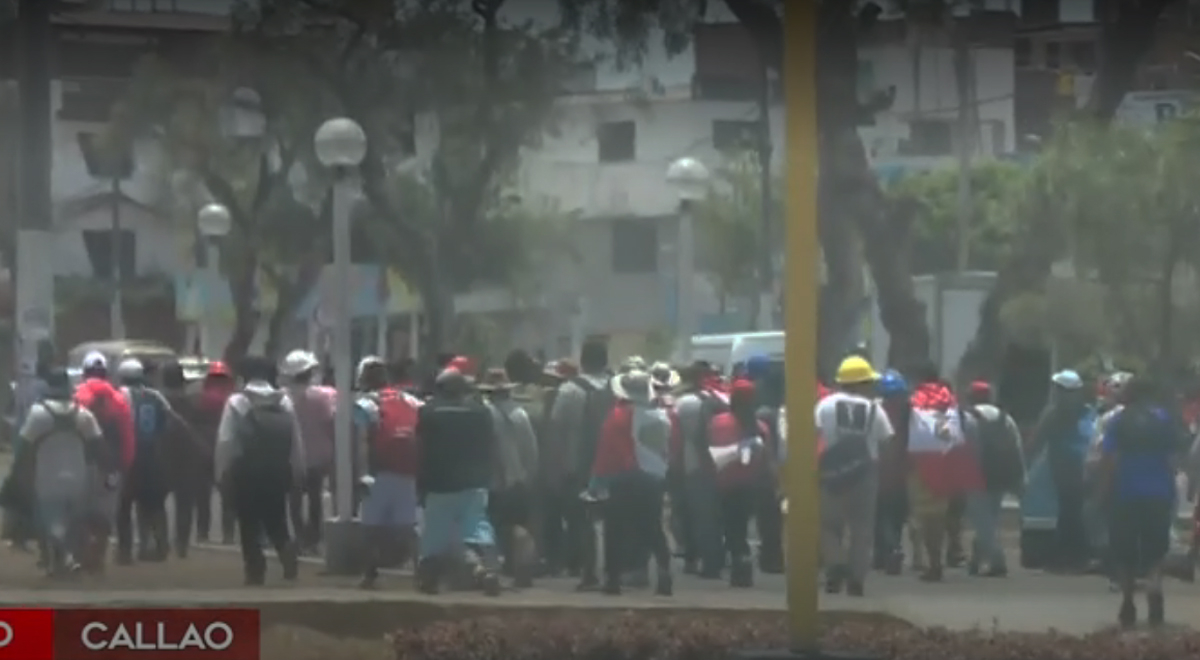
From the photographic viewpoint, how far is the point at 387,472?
4066 millimetres

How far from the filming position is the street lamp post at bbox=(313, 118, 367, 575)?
13.0 feet

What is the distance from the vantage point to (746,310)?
13.2 feet

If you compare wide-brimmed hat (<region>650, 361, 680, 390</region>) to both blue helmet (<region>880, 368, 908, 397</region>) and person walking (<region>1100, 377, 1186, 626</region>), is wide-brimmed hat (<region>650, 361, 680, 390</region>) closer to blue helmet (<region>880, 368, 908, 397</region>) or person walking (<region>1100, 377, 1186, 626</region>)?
blue helmet (<region>880, 368, 908, 397</region>)

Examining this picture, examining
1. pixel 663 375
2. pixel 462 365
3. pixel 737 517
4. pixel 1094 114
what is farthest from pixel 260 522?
pixel 1094 114

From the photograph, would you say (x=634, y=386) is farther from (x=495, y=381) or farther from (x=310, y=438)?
(x=310, y=438)

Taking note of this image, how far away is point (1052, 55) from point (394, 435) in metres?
1.75

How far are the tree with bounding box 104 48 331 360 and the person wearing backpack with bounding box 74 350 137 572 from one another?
0.27 meters

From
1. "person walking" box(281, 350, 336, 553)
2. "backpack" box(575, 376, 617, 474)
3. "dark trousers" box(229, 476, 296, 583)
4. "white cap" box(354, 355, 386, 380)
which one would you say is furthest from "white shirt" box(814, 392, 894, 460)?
"dark trousers" box(229, 476, 296, 583)

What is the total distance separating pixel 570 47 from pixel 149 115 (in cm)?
95

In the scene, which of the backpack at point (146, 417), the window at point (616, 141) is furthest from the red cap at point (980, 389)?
the backpack at point (146, 417)

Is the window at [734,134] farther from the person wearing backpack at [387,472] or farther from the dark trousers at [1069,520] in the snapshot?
the dark trousers at [1069,520]

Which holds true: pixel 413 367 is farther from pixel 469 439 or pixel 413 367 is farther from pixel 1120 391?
pixel 1120 391

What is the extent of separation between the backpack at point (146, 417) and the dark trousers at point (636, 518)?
3.35 feet

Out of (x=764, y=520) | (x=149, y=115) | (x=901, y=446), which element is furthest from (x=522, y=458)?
(x=149, y=115)
